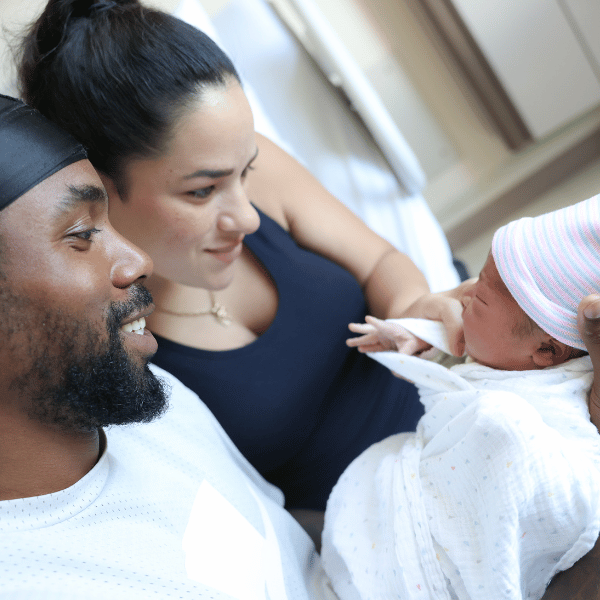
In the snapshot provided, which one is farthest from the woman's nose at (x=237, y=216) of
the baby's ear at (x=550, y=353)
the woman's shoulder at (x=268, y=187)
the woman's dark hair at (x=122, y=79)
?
the baby's ear at (x=550, y=353)

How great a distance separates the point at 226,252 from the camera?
1140 millimetres

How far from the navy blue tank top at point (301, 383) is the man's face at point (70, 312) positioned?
0.37 m

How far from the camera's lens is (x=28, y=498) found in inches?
27.9

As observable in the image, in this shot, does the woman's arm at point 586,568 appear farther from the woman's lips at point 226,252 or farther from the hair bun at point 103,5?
the hair bun at point 103,5

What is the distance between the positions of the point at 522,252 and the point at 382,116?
93cm

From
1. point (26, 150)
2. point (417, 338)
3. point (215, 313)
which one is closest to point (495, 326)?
point (417, 338)

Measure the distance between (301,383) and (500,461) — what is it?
507mm

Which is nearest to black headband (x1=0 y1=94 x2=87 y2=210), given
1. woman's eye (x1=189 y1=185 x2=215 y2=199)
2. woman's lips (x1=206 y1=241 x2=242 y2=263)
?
woman's eye (x1=189 y1=185 x2=215 y2=199)

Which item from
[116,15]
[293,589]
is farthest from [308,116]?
[293,589]

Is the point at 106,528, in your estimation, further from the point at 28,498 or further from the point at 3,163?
the point at 3,163

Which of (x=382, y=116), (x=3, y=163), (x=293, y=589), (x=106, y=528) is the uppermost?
(x=3, y=163)

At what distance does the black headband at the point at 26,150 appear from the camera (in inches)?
27.3

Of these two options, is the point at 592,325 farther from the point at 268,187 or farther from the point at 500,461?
the point at 268,187

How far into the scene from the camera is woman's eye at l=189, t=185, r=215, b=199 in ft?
3.37
